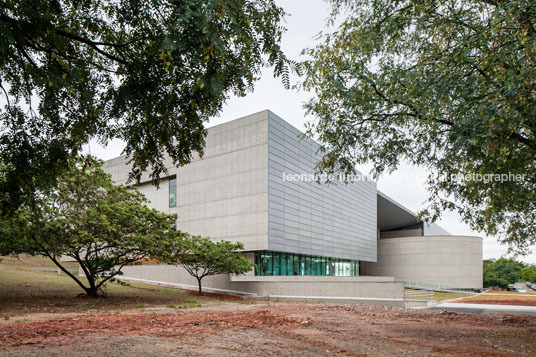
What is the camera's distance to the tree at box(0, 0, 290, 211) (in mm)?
5029

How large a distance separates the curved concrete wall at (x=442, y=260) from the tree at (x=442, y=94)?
176ft

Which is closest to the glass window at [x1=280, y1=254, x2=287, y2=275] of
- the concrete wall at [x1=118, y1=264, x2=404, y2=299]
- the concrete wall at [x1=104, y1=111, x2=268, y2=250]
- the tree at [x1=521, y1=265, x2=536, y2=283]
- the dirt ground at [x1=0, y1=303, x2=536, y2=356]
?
the concrete wall at [x1=104, y1=111, x2=268, y2=250]

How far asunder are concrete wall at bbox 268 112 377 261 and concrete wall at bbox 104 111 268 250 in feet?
3.11

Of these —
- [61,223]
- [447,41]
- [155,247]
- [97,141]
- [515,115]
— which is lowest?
[155,247]

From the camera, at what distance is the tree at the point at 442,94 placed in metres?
7.39

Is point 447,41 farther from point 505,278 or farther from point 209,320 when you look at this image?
point 505,278

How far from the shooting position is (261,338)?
30.7 feet

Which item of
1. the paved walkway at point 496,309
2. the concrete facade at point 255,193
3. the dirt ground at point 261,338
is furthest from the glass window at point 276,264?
the dirt ground at point 261,338

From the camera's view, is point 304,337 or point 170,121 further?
point 304,337

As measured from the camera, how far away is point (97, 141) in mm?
7578

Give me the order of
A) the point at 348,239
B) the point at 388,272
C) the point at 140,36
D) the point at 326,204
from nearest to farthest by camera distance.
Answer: the point at 140,36
the point at 326,204
the point at 348,239
the point at 388,272

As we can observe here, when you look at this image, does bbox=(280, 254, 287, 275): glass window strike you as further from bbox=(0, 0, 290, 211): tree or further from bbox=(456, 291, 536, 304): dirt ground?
bbox=(0, 0, 290, 211): tree

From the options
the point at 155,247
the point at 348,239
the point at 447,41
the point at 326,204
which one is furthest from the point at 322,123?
the point at 348,239

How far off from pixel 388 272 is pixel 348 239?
19428mm
